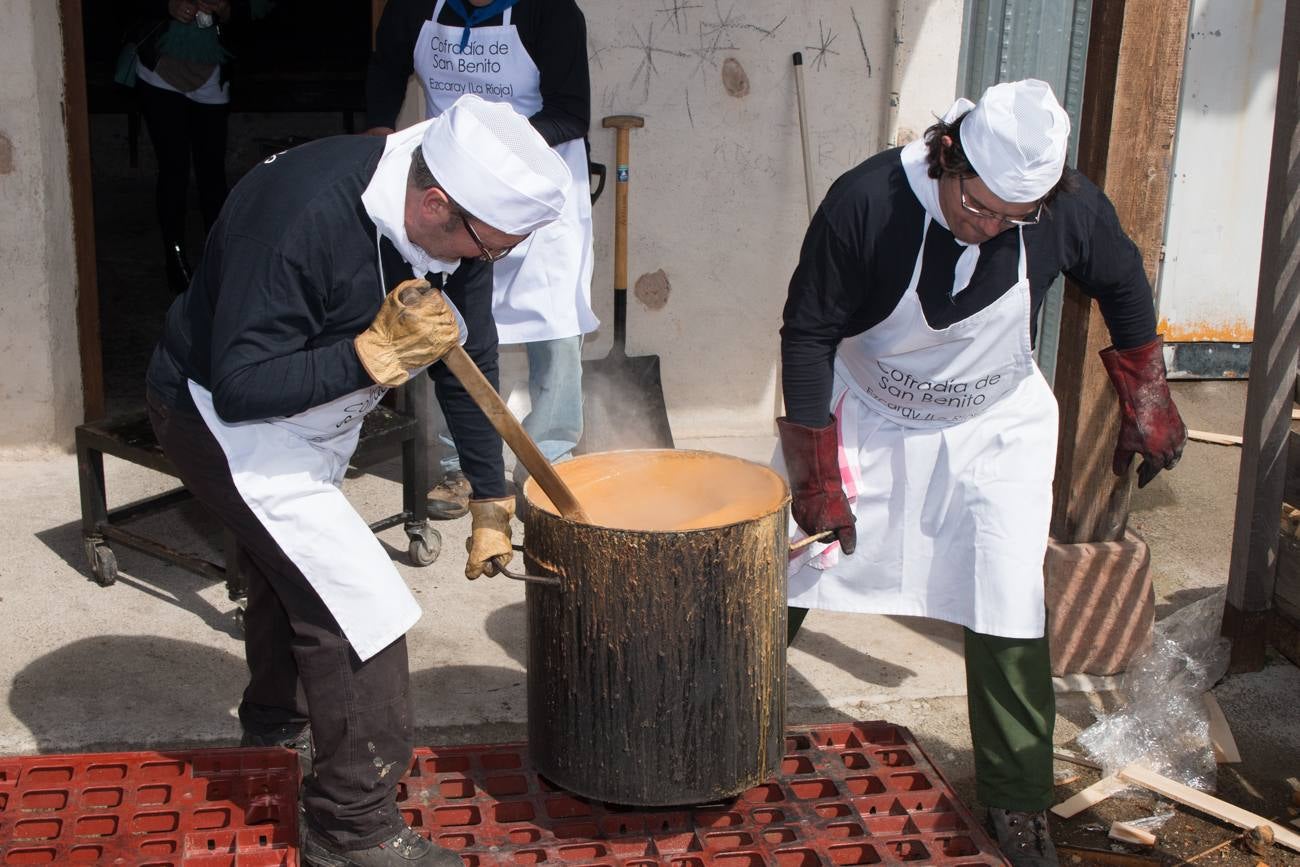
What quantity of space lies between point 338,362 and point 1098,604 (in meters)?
2.67

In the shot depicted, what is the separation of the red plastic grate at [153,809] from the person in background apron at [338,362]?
160mm

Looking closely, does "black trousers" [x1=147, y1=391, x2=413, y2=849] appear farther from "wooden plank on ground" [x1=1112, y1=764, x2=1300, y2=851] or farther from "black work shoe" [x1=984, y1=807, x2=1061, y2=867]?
"wooden plank on ground" [x1=1112, y1=764, x2=1300, y2=851]

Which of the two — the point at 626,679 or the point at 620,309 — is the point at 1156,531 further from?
the point at 626,679

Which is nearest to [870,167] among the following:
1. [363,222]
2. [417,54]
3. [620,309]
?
[363,222]

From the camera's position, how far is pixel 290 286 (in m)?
2.75

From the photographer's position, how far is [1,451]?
19.0 feet

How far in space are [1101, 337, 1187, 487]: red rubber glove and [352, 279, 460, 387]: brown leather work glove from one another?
192 cm

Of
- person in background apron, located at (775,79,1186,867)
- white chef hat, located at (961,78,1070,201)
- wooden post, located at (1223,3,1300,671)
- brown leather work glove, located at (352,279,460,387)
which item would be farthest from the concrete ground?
white chef hat, located at (961,78,1070,201)

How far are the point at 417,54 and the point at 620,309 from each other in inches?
57.4

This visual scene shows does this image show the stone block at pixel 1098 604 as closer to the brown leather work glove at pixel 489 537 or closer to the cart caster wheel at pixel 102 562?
the brown leather work glove at pixel 489 537

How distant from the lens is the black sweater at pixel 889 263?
3.31 meters

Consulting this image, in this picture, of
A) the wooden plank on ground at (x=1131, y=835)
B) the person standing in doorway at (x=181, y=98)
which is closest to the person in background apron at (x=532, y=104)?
the wooden plank on ground at (x=1131, y=835)

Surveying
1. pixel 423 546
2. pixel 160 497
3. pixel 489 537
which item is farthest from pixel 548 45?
pixel 489 537

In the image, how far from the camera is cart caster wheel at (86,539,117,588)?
4.77 meters
